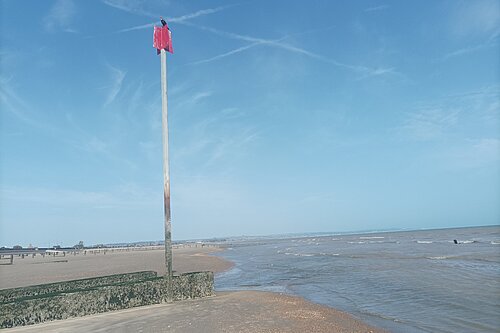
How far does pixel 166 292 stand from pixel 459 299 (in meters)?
9.72

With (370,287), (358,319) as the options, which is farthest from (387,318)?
Answer: (370,287)

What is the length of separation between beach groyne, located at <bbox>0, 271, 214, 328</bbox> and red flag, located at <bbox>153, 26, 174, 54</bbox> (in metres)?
7.44

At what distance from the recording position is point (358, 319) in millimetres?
9438

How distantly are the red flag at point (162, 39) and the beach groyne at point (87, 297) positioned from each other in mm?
7445

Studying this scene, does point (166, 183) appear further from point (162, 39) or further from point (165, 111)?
point (162, 39)

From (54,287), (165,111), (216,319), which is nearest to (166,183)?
(165,111)

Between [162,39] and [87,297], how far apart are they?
8.11 metres

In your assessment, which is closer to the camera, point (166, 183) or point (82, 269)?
point (166, 183)

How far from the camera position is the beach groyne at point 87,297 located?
27.6 feet

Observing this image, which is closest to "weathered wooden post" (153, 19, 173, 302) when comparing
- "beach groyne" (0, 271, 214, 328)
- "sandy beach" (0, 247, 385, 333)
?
"beach groyne" (0, 271, 214, 328)

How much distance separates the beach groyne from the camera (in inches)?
331

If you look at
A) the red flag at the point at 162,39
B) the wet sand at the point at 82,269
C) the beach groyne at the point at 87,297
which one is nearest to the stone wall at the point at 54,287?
the beach groyne at the point at 87,297

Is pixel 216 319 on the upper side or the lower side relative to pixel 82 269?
upper

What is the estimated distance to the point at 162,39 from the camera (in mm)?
11711
